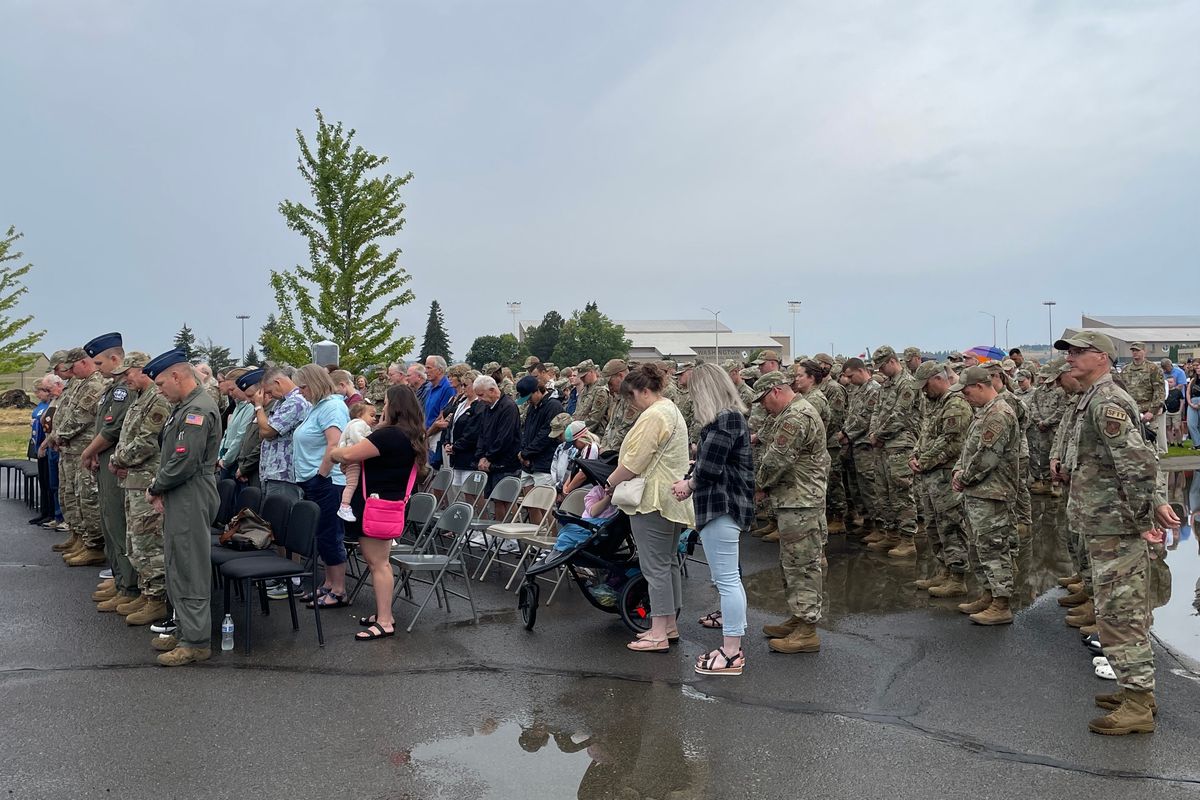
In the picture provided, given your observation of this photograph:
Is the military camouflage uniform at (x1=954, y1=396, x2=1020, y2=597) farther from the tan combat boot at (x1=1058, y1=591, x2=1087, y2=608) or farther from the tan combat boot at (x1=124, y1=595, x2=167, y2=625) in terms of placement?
the tan combat boot at (x1=124, y1=595, x2=167, y2=625)

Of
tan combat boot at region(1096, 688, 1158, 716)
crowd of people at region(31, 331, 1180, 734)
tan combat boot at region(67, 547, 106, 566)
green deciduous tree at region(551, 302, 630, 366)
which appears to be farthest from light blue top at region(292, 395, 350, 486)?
green deciduous tree at region(551, 302, 630, 366)

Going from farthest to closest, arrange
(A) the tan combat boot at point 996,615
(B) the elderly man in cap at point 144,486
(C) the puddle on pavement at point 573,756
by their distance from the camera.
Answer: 1. (A) the tan combat boot at point 996,615
2. (B) the elderly man in cap at point 144,486
3. (C) the puddle on pavement at point 573,756

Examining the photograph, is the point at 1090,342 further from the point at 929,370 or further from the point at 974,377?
the point at 929,370

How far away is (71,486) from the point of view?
10000mm

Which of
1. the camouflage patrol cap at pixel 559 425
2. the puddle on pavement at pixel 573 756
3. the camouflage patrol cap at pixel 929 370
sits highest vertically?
the camouflage patrol cap at pixel 929 370

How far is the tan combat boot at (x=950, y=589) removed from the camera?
800 centimetres

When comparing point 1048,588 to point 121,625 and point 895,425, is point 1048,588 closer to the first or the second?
point 895,425

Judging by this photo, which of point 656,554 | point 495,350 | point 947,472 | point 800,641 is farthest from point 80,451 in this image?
point 495,350

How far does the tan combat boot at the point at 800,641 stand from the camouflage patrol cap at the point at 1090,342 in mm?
2418

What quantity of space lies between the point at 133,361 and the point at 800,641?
5560mm

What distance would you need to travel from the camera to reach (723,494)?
6086 mm

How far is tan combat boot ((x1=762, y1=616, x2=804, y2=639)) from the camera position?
6.57 meters

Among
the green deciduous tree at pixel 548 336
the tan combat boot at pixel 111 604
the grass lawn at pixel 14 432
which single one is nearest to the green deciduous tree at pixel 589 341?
the green deciduous tree at pixel 548 336

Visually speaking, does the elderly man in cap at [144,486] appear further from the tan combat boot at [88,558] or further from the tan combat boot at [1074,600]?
the tan combat boot at [1074,600]
